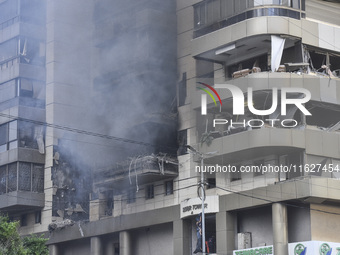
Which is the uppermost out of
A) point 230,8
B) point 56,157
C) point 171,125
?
point 230,8

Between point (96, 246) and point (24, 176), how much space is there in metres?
6.78

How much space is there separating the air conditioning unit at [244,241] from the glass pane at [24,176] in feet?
54.7

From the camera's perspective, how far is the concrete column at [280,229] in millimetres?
49000

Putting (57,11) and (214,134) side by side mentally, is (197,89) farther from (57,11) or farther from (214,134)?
(57,11)

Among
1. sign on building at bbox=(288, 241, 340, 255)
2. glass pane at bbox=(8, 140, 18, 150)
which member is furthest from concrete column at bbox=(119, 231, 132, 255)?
sign on building at bbox=(288, 241, 340, 255)

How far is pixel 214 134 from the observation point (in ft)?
175

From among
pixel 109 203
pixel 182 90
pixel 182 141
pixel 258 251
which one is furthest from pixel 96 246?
pixel 258 251

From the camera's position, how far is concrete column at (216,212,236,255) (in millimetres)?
52062

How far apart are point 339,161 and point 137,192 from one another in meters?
13.8

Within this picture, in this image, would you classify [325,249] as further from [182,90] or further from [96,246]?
[96,246]

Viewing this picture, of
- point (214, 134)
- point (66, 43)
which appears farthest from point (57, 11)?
point (214, 134)

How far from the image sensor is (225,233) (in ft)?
171

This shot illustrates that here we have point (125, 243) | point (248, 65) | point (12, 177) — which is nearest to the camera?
point (248, 65)

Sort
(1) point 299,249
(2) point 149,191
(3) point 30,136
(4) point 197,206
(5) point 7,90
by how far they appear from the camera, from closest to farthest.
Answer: (1) point 299,249 → (4) point 197,206 → (2) point 149,191 → (3) point 30,136 → (5) point 7,90
